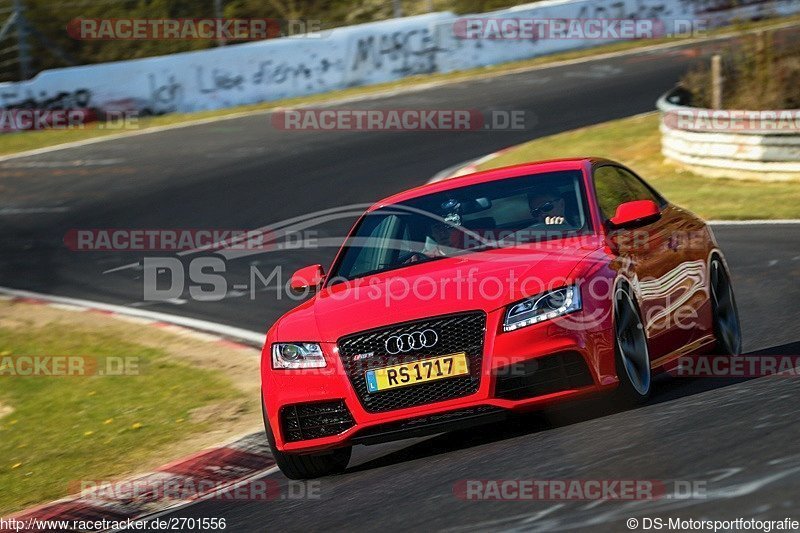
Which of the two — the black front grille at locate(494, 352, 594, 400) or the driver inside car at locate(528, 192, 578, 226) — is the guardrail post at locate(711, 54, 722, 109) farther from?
the black front grille at locate(494, 352, 594, 400)

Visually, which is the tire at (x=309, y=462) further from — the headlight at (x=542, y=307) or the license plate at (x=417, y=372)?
the headlight at (x=542, y=307)

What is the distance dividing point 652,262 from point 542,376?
1516 mm

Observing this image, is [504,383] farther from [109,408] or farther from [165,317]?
[165,317]

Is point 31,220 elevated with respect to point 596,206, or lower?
lower

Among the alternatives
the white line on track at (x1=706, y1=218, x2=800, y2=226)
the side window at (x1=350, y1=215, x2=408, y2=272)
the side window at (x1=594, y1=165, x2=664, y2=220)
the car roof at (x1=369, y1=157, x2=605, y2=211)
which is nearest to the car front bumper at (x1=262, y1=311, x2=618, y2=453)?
the side window at (x1=350, y1=215, x2=408, y2=272)

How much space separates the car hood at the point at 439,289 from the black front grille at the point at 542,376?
33 cm

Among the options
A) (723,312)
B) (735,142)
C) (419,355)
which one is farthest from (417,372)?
(735,142)

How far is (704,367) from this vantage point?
8547 mm

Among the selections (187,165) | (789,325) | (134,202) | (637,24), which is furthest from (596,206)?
(637,24)

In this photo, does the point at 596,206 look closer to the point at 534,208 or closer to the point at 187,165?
the point at 534,208

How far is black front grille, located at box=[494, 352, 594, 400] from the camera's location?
6703 millimetres

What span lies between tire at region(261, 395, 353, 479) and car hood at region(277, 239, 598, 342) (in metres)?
0.59

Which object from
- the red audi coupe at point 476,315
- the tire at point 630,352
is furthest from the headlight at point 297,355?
the tire at point 630,352

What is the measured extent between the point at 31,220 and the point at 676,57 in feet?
48.6
